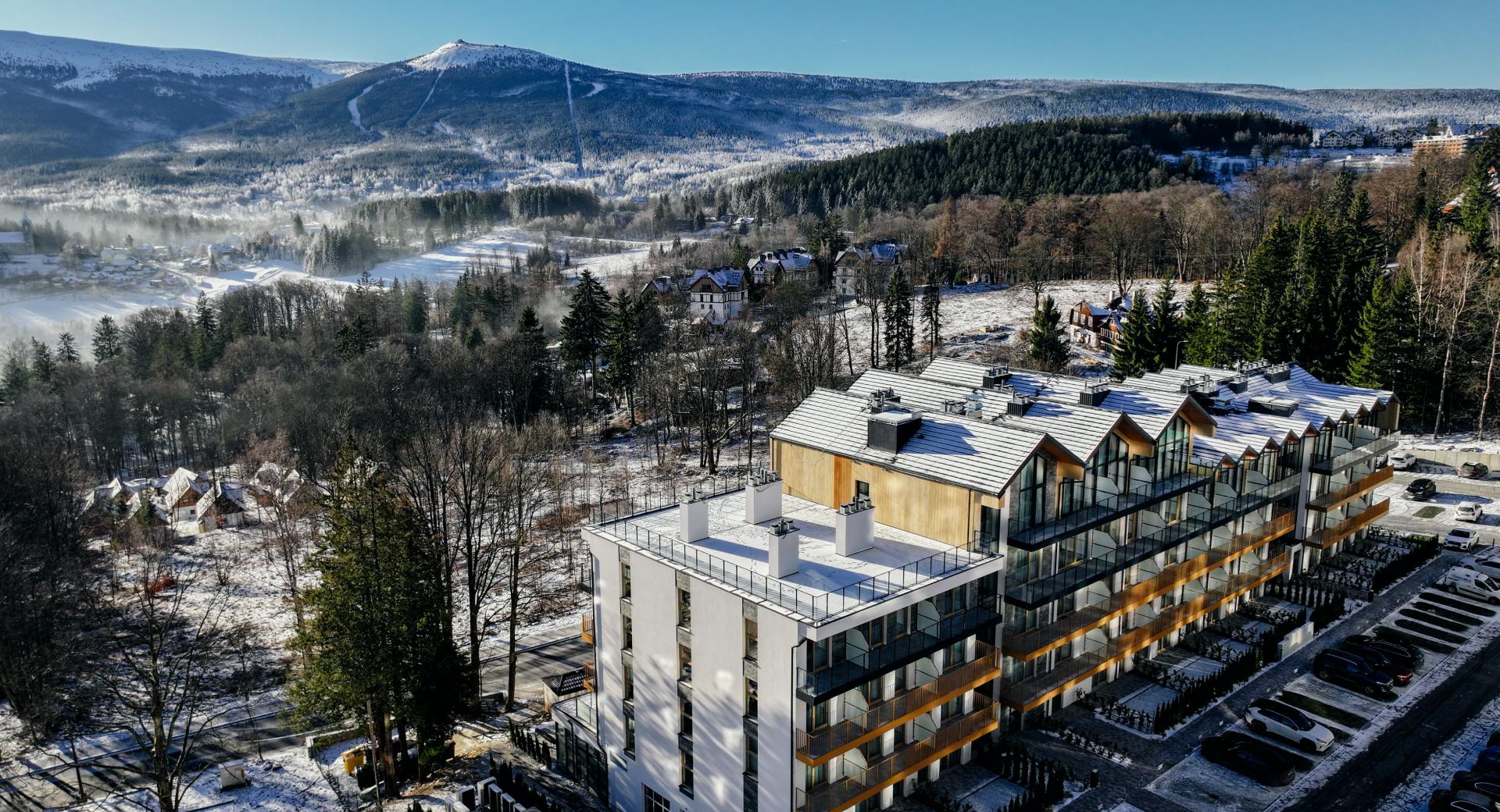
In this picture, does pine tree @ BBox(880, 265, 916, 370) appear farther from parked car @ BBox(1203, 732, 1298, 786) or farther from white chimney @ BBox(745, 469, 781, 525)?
parked car @ BBox(1203, 732, 1298, 786)

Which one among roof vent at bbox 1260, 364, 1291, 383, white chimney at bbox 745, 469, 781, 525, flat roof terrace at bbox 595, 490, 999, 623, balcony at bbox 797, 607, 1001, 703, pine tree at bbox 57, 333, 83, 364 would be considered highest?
roof vent at bbox 1260, 364, 1291, 383

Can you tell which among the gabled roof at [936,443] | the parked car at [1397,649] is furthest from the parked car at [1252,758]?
the gabled roof at [936,443]

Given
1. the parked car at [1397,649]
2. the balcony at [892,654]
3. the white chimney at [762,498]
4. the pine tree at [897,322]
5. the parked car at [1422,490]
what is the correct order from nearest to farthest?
the balcony at [892,654] < the white chimney at [762,498] < the parked car at [1397,649] < the parked car at [1422,490] < the pine tree at [897,322]

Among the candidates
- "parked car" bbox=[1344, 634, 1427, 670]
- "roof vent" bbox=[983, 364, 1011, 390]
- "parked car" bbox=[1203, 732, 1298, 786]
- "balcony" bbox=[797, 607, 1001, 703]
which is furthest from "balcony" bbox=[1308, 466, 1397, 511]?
"balcony" bbox=[797, 607, 1001, 703]

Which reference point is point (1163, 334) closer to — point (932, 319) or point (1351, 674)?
point (932, 319)

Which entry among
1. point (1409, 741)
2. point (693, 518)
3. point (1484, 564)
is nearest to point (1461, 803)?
point (1409, 741)

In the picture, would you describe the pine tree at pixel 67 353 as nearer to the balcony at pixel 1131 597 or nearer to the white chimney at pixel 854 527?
the white chimney at pixel 854 527
